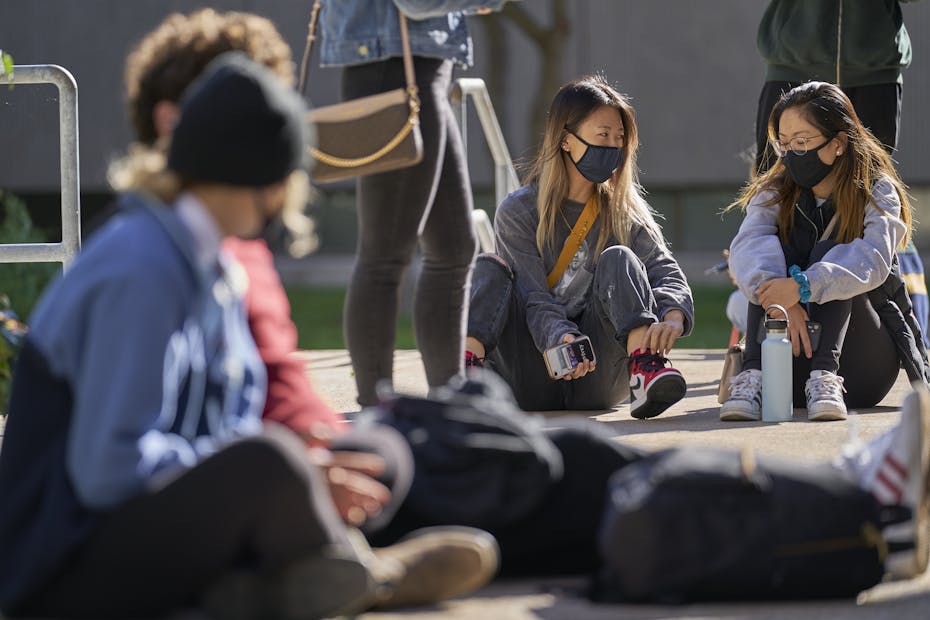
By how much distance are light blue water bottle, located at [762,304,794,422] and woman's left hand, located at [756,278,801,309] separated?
20 mm

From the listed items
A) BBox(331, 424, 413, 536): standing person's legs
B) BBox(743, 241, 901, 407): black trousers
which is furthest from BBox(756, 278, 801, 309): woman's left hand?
BBox(331, 424, 413, 536): standing person's legs

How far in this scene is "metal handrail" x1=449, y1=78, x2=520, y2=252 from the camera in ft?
20.1

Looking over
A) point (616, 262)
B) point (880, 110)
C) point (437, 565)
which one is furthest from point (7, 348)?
point (880, 110)


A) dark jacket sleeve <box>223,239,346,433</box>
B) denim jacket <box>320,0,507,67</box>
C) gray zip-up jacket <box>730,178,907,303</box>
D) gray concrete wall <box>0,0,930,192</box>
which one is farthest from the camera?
gray concrete wall <box>0,0,930,192</box>

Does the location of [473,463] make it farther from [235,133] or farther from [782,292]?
[782,292]

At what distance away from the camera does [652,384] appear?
4.69m

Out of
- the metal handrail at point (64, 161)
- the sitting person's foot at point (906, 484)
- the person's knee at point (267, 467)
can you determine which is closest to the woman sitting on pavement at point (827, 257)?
the sitting person's foot at point (906, 484)

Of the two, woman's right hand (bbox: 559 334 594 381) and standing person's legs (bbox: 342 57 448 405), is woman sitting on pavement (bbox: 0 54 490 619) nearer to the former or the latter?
standing person's legs (bbox: 342 57 448 405)

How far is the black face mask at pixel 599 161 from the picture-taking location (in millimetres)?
5027

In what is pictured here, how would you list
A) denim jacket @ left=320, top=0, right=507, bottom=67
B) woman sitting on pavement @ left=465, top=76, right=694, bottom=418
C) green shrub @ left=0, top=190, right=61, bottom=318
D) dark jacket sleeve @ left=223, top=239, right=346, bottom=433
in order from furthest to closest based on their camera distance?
1. green shrub @ left=0, top=190, right=61, bottom=318
2. woman sitting on pavement @ left=465, top=76, right=694, bottom=418
3. denim jacket @ left=320, top=0, right=507, bottom=67
4. dark jacket sleeve @ left=223, top=239, right=346, bottom=433

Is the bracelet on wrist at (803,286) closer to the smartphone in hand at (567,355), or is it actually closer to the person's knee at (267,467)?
the smartphone in hand at (567,355)

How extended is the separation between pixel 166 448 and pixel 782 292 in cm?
291

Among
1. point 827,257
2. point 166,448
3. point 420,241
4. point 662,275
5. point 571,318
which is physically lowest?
point 571,318

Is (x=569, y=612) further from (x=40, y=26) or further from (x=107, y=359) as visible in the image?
(x=40, y=26)
